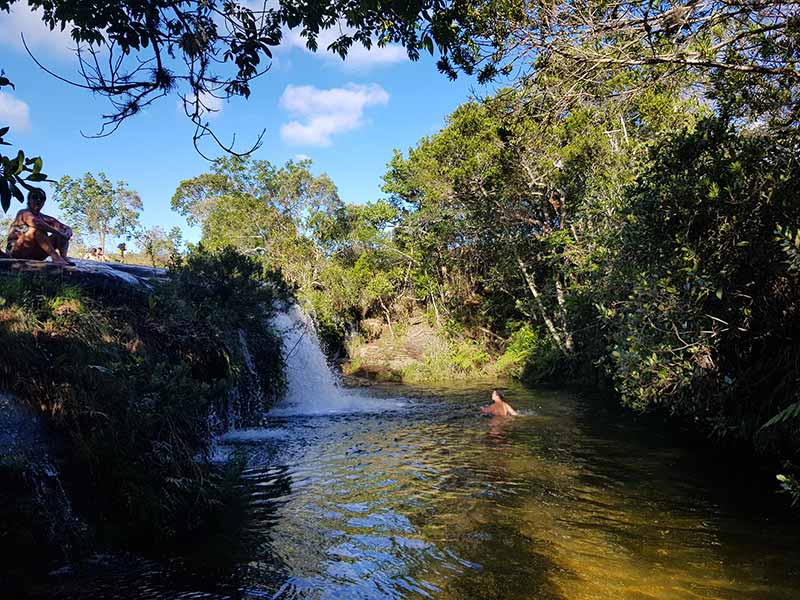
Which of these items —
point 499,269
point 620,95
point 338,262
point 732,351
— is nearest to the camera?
point 620,95

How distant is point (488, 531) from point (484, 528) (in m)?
0.11

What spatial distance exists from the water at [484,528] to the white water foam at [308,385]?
4592 mm

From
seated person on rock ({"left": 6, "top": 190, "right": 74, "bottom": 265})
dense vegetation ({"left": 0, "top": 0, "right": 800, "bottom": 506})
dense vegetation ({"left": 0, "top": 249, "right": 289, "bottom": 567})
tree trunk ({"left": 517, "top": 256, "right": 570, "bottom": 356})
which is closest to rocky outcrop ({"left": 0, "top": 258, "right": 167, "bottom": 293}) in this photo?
seated person on rock ({"left": 6, "top": 190, "right": 74, "bottom": 265})

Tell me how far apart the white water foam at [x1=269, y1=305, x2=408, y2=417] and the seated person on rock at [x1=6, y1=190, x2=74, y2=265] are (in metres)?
6.49

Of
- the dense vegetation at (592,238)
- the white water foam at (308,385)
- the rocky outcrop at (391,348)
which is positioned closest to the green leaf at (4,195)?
the dense vegetation at (592,238)

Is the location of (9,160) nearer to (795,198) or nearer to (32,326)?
(32,326)

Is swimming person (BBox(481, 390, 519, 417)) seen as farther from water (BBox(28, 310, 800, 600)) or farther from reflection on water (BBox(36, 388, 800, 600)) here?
reflection on water (BBox(36, 388, 800, 600))

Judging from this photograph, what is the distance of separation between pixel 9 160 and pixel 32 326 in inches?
239

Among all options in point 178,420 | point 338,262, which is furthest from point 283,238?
point 178,420

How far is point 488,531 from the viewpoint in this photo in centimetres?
639

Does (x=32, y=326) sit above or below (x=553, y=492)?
above

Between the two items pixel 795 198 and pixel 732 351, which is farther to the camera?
pixel 732 351

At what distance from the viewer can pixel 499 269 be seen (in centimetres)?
2397

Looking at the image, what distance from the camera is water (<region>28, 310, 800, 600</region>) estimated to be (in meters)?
5.02
